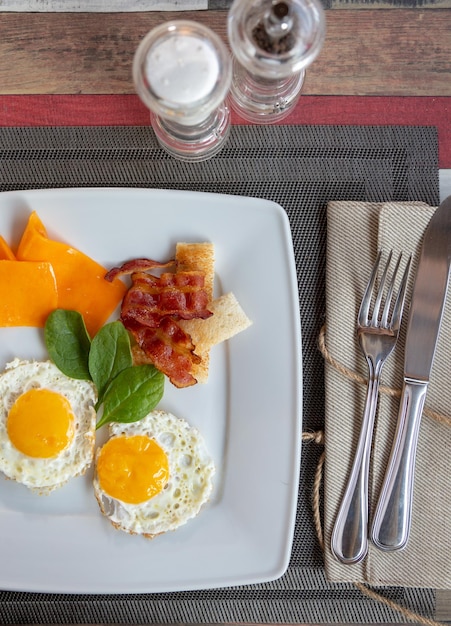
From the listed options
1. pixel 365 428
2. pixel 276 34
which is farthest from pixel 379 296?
pixel 276 34

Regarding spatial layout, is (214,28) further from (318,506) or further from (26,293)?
(318,506)

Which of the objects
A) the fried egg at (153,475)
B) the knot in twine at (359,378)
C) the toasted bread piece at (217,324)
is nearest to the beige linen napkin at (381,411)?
the knot in twine at (359,378)

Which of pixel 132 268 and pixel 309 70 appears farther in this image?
pixel 309 70

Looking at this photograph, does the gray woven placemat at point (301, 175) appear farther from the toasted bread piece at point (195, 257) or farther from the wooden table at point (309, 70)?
the toasted bread piece at point (195, 257)

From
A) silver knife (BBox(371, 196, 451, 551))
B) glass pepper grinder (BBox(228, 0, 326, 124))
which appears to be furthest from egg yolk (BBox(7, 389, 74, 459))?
glass pepper grinder (BBox(228, 0, 326, 124))

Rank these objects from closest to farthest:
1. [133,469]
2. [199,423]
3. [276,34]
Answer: [276,34]
[133,469]
[199,423]

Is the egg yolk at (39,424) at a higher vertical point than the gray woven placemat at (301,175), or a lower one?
lower
